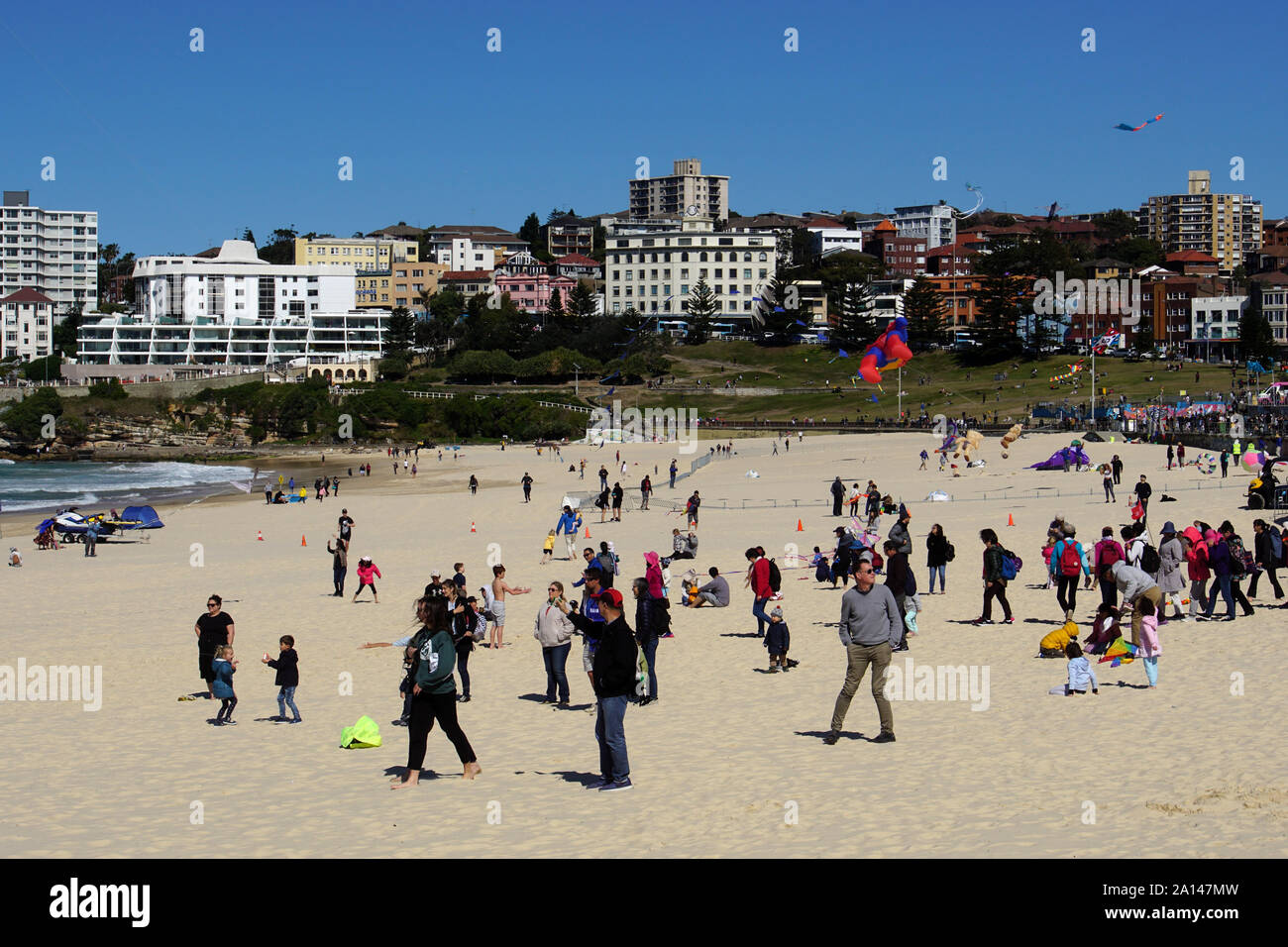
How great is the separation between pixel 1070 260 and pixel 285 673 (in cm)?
9872

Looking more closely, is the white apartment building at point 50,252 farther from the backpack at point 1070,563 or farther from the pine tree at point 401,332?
the backpack at point 1070,563

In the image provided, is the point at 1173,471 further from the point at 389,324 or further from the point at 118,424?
the point at 389,324

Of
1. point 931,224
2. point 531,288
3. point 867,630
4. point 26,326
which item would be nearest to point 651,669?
point 867,630

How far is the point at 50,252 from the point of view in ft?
457

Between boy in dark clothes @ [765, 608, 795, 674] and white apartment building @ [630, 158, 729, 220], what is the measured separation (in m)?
156

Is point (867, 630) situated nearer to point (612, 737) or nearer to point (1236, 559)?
point (612, 737)

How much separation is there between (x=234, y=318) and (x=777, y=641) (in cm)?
11158

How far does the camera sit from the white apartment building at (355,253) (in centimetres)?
Result: 13100

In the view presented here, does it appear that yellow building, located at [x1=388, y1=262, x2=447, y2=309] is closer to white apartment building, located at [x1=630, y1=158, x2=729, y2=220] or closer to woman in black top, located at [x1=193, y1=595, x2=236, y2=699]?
white apartment building, located at [x1=630, y1=158, x2=729, y2=220]

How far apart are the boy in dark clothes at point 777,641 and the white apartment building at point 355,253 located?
122777 mm

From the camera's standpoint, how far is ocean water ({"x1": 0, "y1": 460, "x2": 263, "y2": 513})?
43800mm

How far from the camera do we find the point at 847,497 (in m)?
30.2

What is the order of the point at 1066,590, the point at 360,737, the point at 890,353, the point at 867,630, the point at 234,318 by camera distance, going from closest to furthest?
the point at 867,630
the point at 360,737
the point at 1066,590
the point at 890,353
the point at 234,318

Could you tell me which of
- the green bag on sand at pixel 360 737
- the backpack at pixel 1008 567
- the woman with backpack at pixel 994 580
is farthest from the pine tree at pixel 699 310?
the green bag on sand at pixel 360 737
